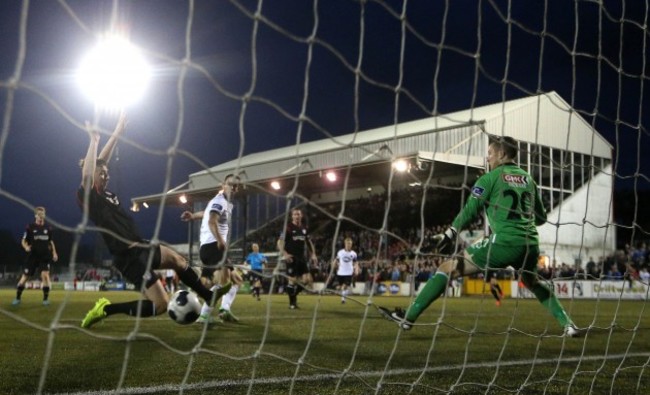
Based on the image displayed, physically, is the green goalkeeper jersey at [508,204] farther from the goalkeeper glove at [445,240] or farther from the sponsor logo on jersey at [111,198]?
the sponsor logo on jersey at [111,198]

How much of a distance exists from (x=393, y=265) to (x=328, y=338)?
2166 cm

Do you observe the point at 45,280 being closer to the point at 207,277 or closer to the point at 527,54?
the point at 207,277

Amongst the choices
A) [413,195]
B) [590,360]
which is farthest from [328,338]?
[413,195]

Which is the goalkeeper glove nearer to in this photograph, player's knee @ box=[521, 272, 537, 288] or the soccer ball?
player's knee @ box=[521, 272, 537, 288]

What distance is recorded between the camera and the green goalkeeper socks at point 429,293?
5578 mm

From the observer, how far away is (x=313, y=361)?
492 cm

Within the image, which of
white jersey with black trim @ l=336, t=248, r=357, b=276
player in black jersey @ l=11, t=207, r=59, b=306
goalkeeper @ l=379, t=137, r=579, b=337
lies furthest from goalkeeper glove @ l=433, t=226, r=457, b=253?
white jersey with black trim @ l=336, t=248, r=357, b=276

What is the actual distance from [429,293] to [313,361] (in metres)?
1.26

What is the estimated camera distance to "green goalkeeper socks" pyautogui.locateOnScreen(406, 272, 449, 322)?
558cm

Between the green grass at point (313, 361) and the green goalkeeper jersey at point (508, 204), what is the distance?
825 millimetres

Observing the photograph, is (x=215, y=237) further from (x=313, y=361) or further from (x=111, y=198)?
(x=313, y=361)

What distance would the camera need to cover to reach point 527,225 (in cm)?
538

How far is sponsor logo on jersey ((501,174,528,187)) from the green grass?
3.91 ft

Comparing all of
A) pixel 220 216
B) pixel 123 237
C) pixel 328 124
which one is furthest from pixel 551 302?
pixel 220 216
